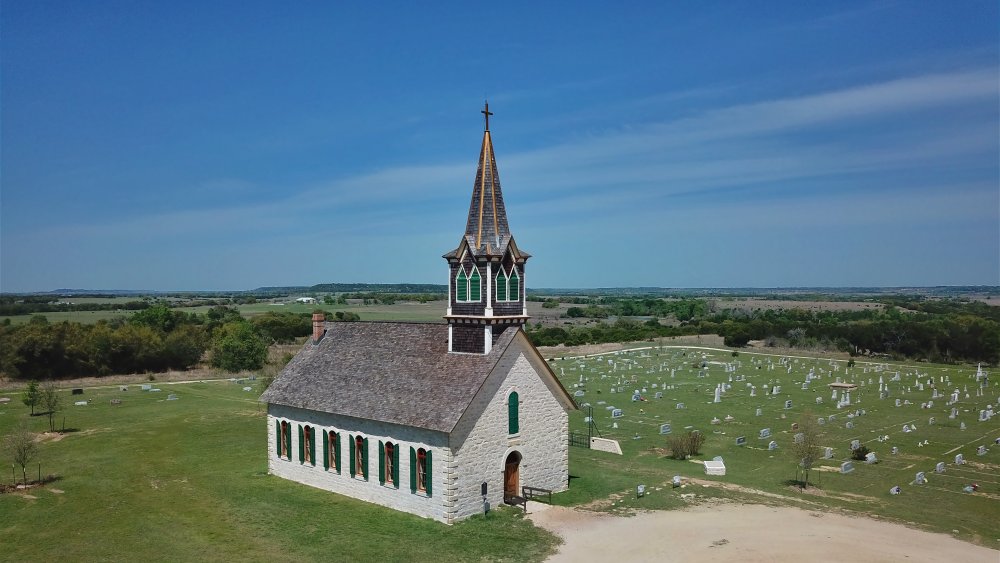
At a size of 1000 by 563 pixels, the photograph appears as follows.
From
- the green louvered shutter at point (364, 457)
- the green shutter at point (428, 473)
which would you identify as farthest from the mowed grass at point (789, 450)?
the green louvered shutter at point (364, 457)

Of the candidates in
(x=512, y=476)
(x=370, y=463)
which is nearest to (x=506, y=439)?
(x=512, y=476)

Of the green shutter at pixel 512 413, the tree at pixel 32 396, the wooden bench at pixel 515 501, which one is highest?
the green shutter at pixel 512 413

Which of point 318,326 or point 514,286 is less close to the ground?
point 514,286

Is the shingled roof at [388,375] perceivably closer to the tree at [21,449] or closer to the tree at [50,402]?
the tree at [21,449]

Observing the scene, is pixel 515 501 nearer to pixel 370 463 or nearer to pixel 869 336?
pixel 370 463

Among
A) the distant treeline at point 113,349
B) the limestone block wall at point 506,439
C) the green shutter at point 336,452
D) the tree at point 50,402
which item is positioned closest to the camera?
the limestone block wall at point 506,439

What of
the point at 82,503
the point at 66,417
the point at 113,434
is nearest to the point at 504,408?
the point at 82,503

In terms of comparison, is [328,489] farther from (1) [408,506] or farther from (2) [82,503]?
(2) [82,503]

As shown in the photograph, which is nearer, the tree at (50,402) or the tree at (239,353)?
the tree at (50,402)
